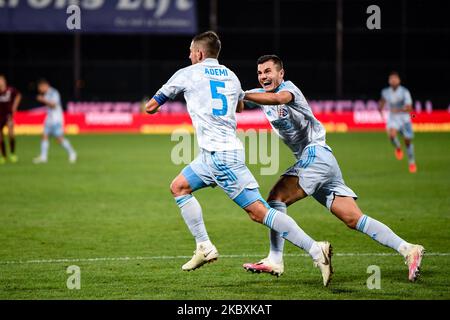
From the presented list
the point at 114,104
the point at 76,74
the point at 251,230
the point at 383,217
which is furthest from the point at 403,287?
the point at 76,74

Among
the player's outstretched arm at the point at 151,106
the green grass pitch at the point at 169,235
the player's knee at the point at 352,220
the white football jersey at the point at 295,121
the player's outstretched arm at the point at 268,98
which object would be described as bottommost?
the green grass pitch at the point at 169,235

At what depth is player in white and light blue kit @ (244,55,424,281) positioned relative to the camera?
8.52m

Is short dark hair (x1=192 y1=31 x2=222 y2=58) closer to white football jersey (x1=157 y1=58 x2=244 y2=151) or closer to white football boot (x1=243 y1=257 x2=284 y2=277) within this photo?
white football jersey (x1=157 y1=58 x2=244 y2=151)

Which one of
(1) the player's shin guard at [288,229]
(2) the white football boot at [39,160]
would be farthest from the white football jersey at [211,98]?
(2) the white football boot at [39,160]

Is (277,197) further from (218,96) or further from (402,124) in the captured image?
(402,124)

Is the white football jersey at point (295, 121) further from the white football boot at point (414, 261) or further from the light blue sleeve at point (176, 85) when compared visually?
the white football boot at point (414, 261)

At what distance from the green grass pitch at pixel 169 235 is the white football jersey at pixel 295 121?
1.33 metres

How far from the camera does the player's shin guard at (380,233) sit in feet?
27.6

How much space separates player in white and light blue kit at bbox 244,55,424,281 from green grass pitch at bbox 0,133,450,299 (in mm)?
420

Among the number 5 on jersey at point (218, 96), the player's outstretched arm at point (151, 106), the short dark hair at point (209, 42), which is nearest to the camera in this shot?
the player's outstretched arm at point (151, 106)

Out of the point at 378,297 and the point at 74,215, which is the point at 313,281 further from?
the point at 74,215

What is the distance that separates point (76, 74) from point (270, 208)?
30.7m

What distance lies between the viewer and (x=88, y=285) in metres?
8.44

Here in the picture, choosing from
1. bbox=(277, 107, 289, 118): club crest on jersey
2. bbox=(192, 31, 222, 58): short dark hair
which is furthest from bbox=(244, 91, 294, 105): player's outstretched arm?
bbox=(192, 31, 222, 58): short dark hair
